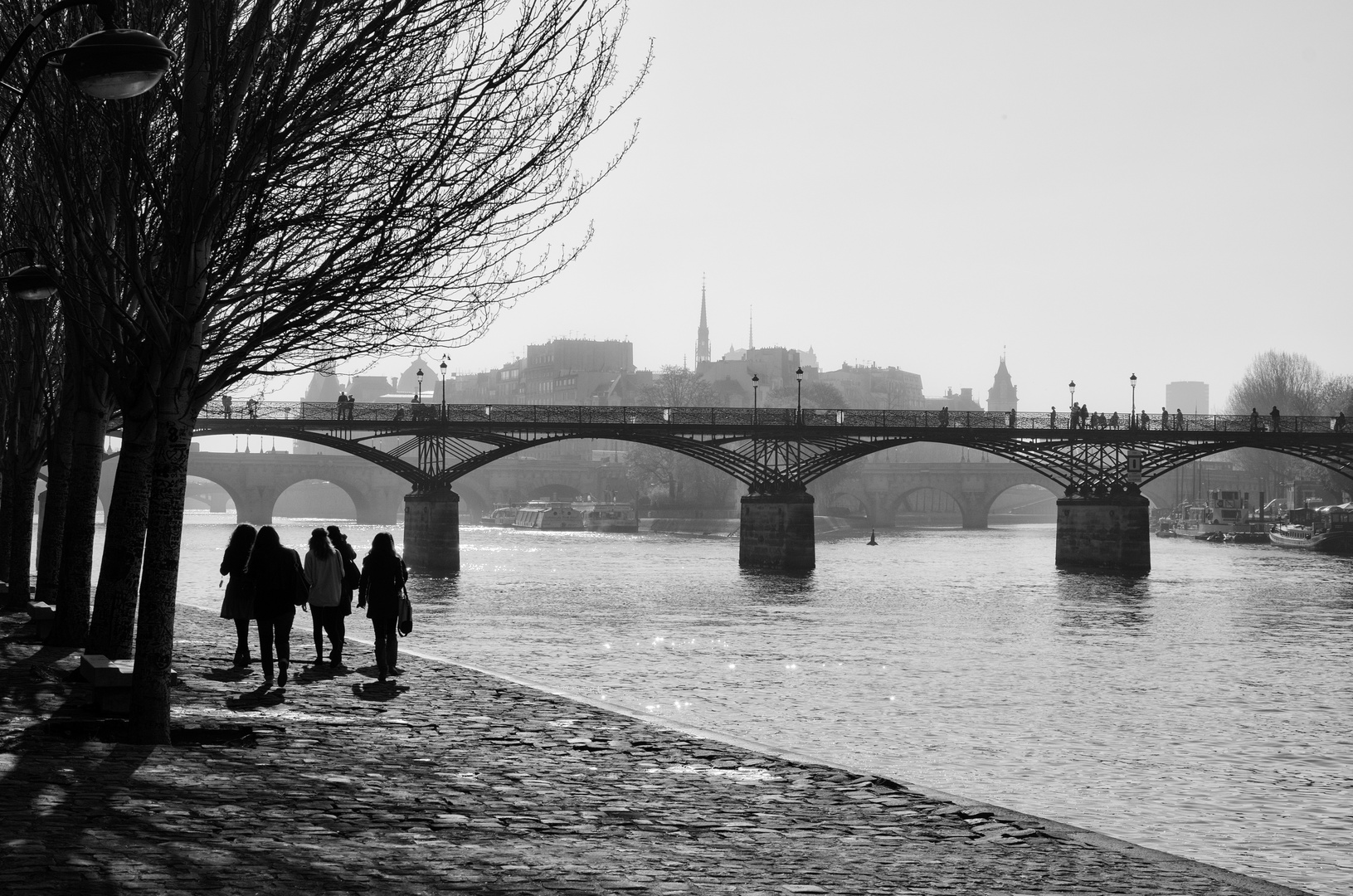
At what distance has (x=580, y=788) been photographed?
1112 cm

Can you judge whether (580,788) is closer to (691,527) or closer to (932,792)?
(932,792)

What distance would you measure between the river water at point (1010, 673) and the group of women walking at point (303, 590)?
14.1 ft

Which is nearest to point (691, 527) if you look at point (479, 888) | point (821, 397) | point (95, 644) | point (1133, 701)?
point (821, 397)

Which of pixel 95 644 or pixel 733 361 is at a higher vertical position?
pixel 733 361

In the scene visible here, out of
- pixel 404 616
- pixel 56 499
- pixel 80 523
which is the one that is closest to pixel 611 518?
pixel 56 499

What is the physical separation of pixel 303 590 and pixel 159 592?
482 cm

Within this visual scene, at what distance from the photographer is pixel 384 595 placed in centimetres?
1758

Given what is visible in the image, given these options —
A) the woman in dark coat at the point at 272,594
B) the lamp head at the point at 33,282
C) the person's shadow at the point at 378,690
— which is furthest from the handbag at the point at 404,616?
the lamp head at the point at 33,282

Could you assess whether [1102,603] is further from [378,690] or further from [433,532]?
[378,690]

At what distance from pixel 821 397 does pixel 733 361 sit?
195 feet

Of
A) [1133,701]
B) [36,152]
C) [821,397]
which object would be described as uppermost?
[821,397]

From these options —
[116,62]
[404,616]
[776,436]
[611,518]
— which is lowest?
[404,616]

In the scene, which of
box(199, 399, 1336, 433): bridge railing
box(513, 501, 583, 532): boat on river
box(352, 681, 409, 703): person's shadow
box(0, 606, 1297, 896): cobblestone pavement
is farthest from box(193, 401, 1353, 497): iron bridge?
box(0, 606, 1297, 896): cobblestone pavement

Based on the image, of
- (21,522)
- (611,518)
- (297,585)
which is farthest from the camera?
(611,518)
